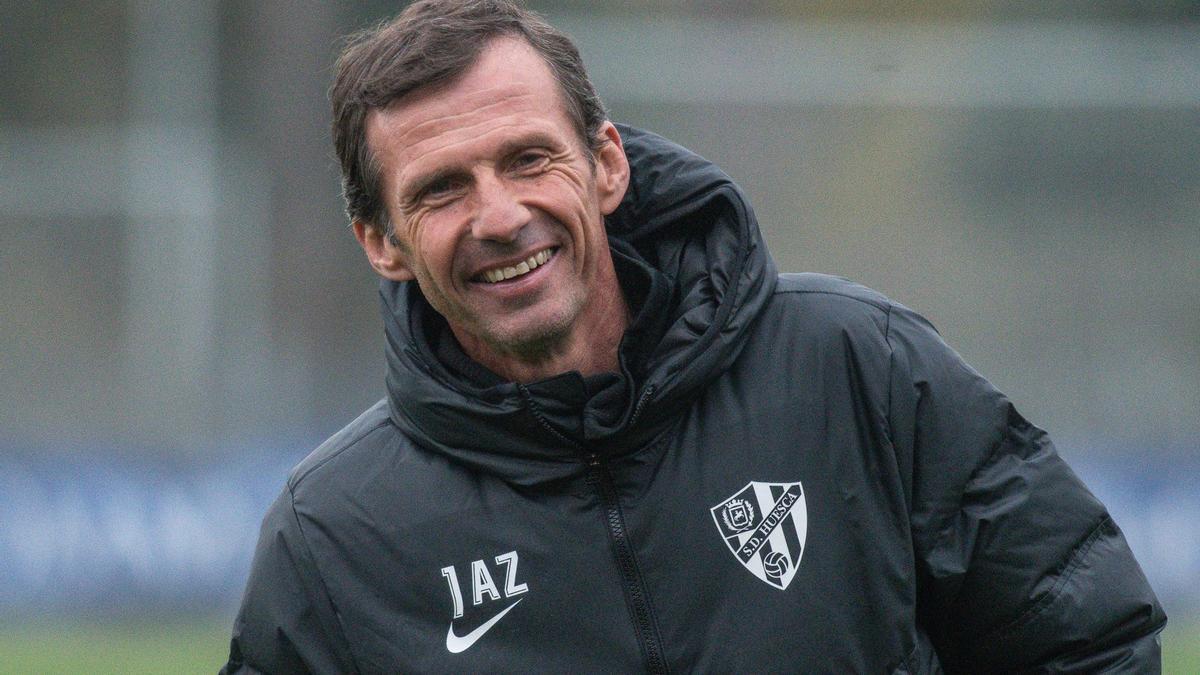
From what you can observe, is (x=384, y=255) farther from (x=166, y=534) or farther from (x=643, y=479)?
(x=166, y=534)

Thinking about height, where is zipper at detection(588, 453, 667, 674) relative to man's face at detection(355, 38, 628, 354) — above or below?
below

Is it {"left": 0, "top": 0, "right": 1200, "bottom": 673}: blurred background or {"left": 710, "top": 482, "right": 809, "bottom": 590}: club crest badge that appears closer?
{"left": 710, "top": 482, "right": 809, "bottom": 590}: club crest badge

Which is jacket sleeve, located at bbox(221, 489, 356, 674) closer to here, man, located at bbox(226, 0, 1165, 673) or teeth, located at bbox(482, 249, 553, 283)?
man, located at bbox(226, 0, 1165, 673)

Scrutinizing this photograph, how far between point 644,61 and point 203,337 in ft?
10.3

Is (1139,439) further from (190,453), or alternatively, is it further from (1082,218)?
(190,453)

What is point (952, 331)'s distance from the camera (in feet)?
31.8

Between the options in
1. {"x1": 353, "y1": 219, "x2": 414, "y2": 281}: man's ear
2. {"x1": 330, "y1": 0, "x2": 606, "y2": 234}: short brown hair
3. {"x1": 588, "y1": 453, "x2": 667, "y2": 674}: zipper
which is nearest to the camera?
{"x1": 588, "y1": 453, "x2": 667, "y2": 674}: zipper

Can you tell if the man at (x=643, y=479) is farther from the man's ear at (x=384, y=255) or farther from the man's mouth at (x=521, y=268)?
the man's ear at (x=384, y=255)

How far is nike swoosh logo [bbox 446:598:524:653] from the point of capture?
97.7 inches

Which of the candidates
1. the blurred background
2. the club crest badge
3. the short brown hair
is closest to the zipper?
the club crest badge

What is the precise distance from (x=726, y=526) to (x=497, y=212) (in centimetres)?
59

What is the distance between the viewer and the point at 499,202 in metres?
2.56

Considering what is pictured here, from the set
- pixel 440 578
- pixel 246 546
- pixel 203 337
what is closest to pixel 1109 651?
pixel 440 578

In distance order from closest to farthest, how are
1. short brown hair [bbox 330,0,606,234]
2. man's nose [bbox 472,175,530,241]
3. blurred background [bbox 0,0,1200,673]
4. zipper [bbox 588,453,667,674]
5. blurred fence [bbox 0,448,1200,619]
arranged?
1. zipper [bbox 588,453,667,674]
2. man's nose [bbox 472,175,530,241]
3. short brown hair [bbox 330,0,606,234]
4. blurred fence [bbox 0,448,1200,619]
5. blurred background [bbox 0,0,1200,673]
